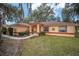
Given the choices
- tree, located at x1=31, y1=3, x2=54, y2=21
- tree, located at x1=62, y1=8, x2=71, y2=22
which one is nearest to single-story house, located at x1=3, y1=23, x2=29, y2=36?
tree, located at x1=31, y1=3, x2=54, y2=21

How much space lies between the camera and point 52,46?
2.34m

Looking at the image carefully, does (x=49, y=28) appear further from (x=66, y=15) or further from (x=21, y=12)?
(x=21, y=12)

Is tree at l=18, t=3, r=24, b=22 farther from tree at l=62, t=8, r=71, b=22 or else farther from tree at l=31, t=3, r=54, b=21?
tree at l=62, t=8, r=71, b=22

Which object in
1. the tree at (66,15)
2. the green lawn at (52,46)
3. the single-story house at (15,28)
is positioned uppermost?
the tree at (66,15)

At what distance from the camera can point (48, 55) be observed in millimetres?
2338

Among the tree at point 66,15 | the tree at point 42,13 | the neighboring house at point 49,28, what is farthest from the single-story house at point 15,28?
the tree at point 66,15

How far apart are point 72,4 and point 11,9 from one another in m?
0.59

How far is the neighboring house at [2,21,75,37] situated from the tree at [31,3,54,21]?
0.05 meters

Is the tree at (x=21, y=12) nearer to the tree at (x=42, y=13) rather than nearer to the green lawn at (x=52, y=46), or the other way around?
the tree at (x=42, y=13)

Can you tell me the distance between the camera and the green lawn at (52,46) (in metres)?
2.34

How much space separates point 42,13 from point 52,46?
33cm

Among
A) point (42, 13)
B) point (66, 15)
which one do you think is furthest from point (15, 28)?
point (66, 15)

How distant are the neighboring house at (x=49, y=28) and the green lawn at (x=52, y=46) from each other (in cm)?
5

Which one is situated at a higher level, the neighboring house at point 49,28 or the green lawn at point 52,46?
the neighboring house at point 49,28
